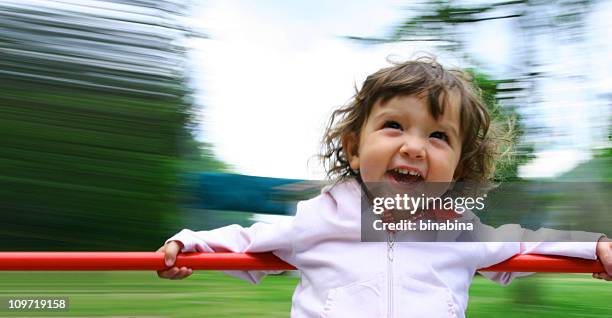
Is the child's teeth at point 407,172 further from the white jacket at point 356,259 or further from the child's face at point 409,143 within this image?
the white jacket at point 356,259

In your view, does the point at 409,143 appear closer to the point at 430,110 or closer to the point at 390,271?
the point at 430,110

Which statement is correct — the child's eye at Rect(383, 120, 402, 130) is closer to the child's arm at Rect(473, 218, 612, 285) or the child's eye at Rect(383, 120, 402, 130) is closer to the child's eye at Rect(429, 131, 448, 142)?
the child's eye at Rect(429, 131, 448, 142)

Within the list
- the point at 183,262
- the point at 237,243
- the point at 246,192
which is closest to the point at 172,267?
the point at 183,262

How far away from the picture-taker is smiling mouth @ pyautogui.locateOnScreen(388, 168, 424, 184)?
147cm

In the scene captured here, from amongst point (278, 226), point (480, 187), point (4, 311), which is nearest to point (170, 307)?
point (4, 311)

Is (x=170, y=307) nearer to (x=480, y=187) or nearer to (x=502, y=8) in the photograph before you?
(x=480, y=187)

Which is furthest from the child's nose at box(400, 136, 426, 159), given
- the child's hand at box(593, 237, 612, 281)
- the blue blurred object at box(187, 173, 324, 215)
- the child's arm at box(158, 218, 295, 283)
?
the blue blurred object at box(187, 173, 324, 215)

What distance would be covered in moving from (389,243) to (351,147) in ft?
0.94

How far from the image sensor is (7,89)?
2.57 meters

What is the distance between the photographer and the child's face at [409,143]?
1445 millimetres

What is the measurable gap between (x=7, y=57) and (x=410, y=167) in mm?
1876

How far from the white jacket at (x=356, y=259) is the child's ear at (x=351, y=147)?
11cm

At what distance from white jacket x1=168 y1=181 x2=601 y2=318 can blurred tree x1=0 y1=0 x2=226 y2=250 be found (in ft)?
3.66

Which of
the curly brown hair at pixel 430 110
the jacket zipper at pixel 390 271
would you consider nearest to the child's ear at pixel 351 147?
the curly brown hair at pixel 430 110
